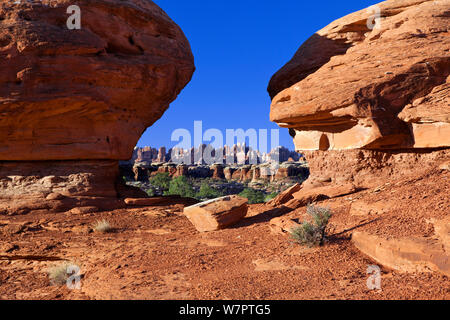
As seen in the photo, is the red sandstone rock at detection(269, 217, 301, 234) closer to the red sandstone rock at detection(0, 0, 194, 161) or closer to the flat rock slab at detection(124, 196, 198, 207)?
the flat rock slab at detection(124, 196, 198, 207)

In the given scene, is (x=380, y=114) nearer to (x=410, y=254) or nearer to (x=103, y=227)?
(x=410, y=254)

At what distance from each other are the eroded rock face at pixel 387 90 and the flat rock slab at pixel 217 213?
397 centimetres

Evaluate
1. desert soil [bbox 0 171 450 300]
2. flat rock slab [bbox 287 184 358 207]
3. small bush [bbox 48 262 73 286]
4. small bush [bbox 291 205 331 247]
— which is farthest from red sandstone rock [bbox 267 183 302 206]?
small bush [bbox 48 262 73 286]

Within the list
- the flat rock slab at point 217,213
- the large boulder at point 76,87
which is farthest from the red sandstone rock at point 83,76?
the flat rock slab at point 217,213

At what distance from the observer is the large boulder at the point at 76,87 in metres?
10.5

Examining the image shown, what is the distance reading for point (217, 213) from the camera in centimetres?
804

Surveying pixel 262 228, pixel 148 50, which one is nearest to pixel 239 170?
pixel 148 50

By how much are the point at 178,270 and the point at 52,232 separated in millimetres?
5253

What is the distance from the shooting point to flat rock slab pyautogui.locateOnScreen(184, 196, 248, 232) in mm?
8023

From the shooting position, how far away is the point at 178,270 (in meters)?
5.51

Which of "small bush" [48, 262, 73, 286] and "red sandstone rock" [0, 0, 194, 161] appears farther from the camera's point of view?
"red sandstone rock" [0, 0, 194, 161]

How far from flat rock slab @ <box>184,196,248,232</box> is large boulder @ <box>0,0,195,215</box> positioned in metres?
4.85

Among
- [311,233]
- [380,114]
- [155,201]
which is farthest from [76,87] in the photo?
[380,114]

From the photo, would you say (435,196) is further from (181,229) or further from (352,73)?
(181,229)
